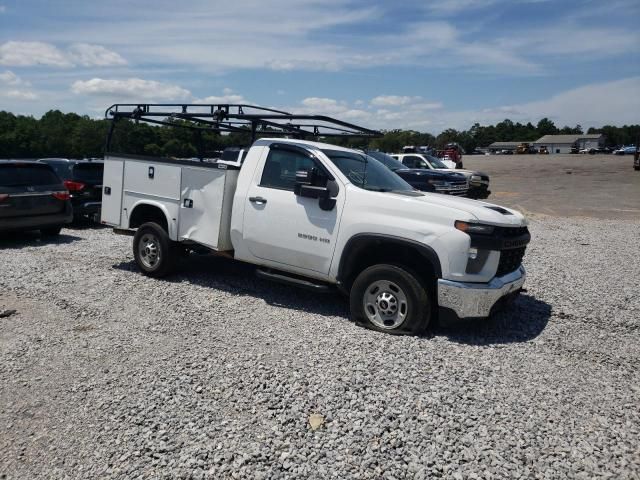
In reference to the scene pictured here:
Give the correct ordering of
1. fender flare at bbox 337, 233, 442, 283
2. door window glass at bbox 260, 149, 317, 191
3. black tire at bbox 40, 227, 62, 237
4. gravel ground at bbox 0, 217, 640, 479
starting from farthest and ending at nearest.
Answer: black tire at bbox 40, 227, 62, 237, door window glass at bbox 260, 149, 317, 191, fender flare at bbox 337, 233, 442, 283, gravel ground at bbox 0, 217, 640, 479

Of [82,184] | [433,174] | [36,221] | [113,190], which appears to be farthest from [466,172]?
[113,190]

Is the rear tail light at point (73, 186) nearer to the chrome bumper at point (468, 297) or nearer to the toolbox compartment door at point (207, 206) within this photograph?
the toolbox compartment door at point (207, 206)

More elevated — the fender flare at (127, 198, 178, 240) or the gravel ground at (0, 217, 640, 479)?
the fender flare at (127, 198, 178, 240)

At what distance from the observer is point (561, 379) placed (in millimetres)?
4797

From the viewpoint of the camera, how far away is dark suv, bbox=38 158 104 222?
41.4ft

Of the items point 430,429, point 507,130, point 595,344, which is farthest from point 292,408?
point 507,130

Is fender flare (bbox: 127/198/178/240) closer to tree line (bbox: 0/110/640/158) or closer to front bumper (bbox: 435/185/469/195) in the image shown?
tree line (bbox: 0/110/640/158)

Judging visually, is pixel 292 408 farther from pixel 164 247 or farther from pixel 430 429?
pixel 164 247

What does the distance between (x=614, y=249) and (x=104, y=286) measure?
9439mm

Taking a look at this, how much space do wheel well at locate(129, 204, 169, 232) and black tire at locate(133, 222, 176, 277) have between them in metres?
0.15

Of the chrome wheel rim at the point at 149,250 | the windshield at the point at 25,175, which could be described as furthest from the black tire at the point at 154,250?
the windshield at the point at 25,175

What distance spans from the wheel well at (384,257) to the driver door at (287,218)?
232 millimetres

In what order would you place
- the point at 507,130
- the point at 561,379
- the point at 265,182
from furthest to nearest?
1. the point at 507,130
2. the point at 265,182
3. the point at 561,379

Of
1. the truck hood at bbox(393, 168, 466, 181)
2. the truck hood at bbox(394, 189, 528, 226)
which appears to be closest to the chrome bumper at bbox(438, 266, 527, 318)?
the truck hood at bbox(394, 189, 528, 226)
